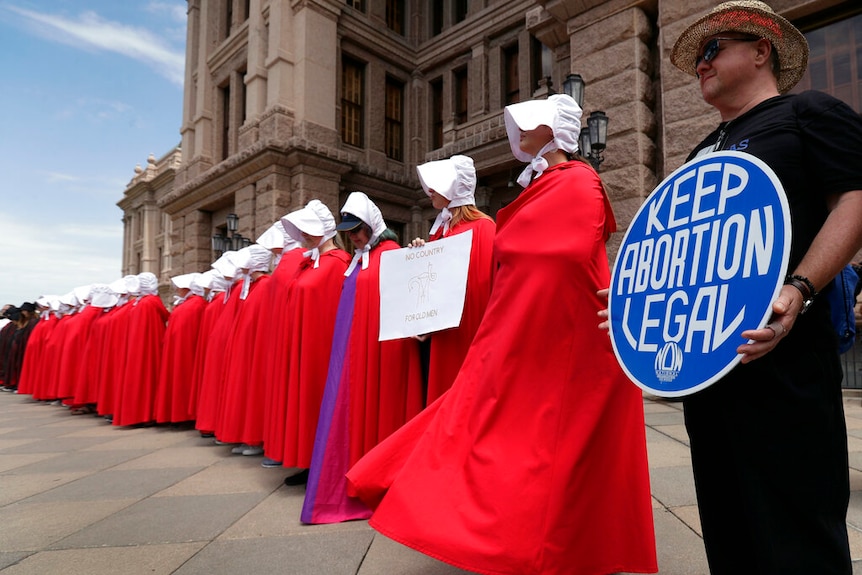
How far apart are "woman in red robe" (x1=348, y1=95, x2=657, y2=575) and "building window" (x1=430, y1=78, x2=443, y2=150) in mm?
17064

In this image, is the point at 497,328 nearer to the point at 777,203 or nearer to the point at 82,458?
the point at 777,203

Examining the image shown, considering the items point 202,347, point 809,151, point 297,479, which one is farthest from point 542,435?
point 202,347

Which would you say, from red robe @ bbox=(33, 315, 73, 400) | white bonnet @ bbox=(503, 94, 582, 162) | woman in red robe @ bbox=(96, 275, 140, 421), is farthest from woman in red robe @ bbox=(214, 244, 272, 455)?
red robe @ bbox=(33, 315, 73, 400)

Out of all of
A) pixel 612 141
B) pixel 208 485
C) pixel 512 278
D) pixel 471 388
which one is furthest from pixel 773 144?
pixel 612 141

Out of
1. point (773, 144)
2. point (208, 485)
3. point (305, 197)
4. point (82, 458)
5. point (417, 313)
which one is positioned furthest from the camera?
point (305, 197)

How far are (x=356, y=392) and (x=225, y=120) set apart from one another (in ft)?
62.1

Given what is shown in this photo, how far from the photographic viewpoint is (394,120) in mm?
18859

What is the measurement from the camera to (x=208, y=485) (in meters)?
3.74

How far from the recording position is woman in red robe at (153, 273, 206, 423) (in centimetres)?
639

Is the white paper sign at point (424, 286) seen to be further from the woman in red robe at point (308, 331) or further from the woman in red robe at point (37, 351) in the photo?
the woman in red robe at point (37, 351)

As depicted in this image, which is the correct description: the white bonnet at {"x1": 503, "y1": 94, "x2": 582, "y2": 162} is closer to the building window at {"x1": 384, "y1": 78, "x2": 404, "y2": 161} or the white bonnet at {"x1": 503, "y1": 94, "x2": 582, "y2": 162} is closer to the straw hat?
the straw hat

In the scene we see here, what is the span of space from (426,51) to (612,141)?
12842 mm

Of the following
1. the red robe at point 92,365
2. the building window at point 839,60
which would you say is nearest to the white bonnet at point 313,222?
the red robe at point 92,365

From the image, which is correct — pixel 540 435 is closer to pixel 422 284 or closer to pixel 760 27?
pixel 422 284
